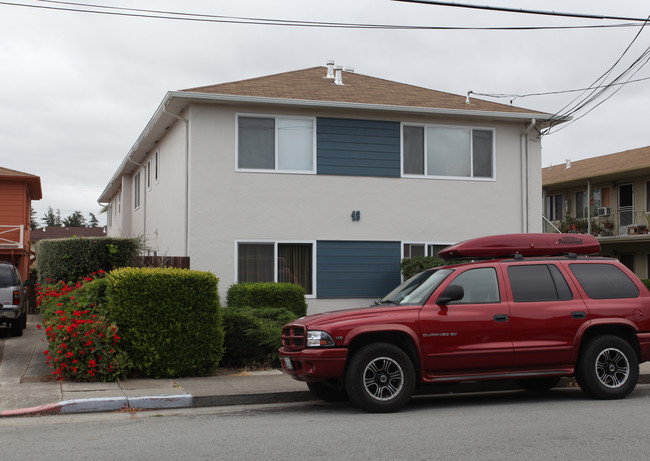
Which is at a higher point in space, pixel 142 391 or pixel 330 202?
pixel 330 202

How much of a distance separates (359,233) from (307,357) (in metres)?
8.06

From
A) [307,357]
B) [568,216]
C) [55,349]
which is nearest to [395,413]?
[307,357]

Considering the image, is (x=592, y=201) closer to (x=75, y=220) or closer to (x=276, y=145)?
(x=276, y=145)

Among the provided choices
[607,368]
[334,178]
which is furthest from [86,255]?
[607,368]

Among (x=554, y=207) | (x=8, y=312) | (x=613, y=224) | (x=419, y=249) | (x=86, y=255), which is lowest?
(x=8, y=312)

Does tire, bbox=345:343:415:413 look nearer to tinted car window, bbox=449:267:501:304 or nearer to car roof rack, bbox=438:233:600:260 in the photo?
tinted car window, bbox=449:267:501:304

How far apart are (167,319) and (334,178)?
21.4 ft

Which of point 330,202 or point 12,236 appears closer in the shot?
point 330,202

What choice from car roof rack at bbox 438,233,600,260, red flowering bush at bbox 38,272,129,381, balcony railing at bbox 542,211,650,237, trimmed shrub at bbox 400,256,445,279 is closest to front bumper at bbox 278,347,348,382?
car roof rack at bbox 438,233,600,260

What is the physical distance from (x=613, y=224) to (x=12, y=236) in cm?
2497

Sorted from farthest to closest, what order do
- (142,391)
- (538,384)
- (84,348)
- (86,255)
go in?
1. (86,255)
2. (84,348)
3. (538,384)
4. (142,391)

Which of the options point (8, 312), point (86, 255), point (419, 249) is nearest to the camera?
point (86, 255)

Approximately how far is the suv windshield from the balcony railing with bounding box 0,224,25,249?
20.3m

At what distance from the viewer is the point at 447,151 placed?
55.1 feet
